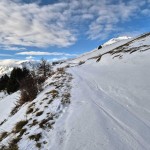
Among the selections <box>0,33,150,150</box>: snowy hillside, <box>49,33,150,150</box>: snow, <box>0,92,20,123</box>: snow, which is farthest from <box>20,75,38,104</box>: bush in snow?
<box>49,33,150,150</box>: snow

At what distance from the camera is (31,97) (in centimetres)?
1611

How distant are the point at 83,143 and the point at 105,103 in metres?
4.02

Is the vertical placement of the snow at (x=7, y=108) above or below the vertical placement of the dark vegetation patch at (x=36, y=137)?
below

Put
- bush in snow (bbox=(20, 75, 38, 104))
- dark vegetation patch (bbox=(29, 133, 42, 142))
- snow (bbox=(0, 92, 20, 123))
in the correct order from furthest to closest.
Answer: snow (bbox=(0, 92, 20, 123))
bush in snow (bbox=(20, 75, 38, 104))
dark vegetation patch (bbox=(29, 133, 42, 142))

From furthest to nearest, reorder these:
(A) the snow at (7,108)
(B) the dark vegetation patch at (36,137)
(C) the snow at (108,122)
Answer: (A) the snow at (7,108) → (B) the dark vegetation patch at (36,137) → (C) the snow at (108,122)

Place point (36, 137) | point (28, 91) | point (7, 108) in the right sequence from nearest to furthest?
point (36, 137)
point (28, 91)
point (7, 108)

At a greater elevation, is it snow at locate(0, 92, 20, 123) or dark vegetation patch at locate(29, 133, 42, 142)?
dark vegetation patch at locate(29, 133, 42, 142)

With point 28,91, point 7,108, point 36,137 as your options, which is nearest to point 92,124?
point 36,137

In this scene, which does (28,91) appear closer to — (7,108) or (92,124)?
(7,108)

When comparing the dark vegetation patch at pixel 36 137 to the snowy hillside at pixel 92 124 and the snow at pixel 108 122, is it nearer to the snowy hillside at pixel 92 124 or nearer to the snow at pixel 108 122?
the snowy hillside at pixel 92 124

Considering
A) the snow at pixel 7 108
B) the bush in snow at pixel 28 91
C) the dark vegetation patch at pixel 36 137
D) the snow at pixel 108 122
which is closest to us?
the snow at pixel 108 122

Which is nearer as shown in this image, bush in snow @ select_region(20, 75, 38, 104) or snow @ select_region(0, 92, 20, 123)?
bush in snow @ select_region(20, 75, 38, 104)

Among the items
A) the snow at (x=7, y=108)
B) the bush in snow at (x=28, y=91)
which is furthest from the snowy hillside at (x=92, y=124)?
the snow at (x=7, y=108)

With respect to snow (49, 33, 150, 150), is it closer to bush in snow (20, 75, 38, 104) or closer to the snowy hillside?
the snowy hillside
